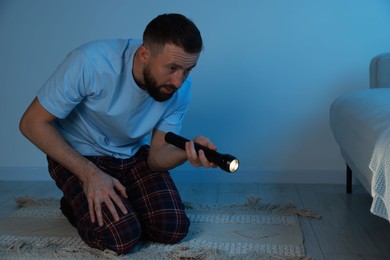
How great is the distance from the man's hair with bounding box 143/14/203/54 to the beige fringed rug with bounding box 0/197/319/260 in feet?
1.82

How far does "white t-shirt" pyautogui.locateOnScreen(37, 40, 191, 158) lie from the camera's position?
5.06 feet

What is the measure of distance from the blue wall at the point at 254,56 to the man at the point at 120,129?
70cm

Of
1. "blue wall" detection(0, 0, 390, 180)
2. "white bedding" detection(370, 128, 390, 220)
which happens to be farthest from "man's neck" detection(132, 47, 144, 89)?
"blue wall" detection(0, 0, 390, 180)

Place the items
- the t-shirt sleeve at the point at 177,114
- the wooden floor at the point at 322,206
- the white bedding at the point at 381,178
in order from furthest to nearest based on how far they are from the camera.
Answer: the t-shirt sleeve at the point at 177,114, the wooden floor at the point at 322,206, the white bedding at the point at 381,178

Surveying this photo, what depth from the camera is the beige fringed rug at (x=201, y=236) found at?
5.00 feet

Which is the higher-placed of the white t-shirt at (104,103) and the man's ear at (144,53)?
the man's ear at (144,53)

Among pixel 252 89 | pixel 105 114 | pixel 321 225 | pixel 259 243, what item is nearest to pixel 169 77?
pixel 105 114

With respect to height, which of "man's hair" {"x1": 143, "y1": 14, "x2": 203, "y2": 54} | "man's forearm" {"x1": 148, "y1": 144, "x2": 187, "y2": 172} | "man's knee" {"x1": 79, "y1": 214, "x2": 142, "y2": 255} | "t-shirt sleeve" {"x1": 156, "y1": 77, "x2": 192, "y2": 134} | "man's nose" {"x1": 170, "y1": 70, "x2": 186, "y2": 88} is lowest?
"man's knee" {"x1": 79, "y1": 214, "x2": 142, "y2": 255}

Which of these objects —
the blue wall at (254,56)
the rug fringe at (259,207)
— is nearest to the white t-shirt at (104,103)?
the rug fringe at (259,207)

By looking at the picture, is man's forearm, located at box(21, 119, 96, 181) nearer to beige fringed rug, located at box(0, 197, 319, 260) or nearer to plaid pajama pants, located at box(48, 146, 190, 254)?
plaid pajama pants, located at box(48, 146, 190, 254)

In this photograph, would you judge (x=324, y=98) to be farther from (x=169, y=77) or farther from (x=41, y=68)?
(x=41, y=68)

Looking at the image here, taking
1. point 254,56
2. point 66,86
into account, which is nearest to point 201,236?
point 66,86

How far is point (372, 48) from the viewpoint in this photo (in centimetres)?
234

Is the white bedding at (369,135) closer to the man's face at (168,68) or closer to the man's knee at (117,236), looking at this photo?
the man's face at (168,68)
